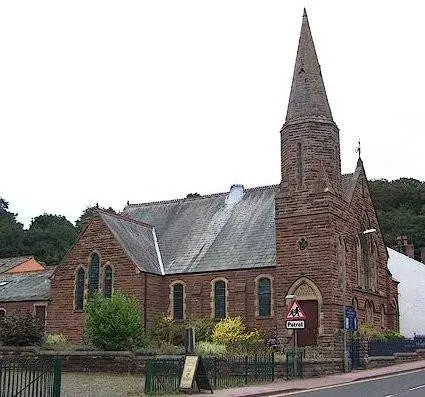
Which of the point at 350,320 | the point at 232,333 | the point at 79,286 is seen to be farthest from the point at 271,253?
the point at 79,286

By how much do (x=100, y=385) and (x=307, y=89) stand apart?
866 inches

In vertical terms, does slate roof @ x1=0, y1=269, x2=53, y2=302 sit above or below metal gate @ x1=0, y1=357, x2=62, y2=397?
above

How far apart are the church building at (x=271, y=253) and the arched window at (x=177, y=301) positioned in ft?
0.20

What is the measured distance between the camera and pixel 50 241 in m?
97.8

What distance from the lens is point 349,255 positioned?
127 ft

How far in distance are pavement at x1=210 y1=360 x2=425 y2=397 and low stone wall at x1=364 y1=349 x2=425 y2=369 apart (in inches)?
18.7

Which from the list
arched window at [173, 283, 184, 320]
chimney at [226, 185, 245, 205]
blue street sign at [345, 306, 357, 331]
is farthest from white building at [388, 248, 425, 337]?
blue street sign at [345, 306, 357, 331]

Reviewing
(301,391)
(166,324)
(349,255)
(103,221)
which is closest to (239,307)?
(166,324)

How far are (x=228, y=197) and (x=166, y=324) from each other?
1034cm

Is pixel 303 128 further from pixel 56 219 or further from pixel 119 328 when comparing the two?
pixel 56 219

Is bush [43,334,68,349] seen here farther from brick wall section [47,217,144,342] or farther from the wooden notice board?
the wooden notice board

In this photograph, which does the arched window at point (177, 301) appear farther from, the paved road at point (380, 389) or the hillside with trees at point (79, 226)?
the hillside with trees at point (79, 226)

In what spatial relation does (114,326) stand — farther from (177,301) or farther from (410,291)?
(410,291)

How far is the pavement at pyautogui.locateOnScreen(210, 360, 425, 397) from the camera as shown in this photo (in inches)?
880
